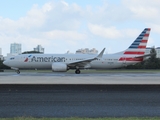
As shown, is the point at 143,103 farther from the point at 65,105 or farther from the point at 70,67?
the point at 70,67

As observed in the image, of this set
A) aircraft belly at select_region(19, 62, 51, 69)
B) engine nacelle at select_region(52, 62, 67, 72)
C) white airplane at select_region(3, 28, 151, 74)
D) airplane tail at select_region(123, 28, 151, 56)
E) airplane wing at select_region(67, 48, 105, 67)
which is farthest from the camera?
airplane tail at select_region(123, 28, 151, 56)

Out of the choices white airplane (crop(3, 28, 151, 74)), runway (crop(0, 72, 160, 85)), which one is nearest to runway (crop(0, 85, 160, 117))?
runway (crop(0, 72, 160, 85))

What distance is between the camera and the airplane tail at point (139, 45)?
142ft

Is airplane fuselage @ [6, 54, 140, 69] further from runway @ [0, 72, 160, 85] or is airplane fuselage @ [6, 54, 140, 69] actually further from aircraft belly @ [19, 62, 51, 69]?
runway @ [0, 72, 160, 85]

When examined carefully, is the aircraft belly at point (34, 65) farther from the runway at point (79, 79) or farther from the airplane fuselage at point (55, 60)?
the runway at point (79, 79)

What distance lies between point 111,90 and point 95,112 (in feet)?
14.2

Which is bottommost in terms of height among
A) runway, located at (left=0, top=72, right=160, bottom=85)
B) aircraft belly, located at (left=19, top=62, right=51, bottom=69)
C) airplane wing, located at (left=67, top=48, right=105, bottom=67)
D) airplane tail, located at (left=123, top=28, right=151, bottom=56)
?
runway, located at (left=0, top=72, right=160, bottom=85)

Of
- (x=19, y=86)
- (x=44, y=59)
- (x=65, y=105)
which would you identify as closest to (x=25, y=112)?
(x=65, y=105)

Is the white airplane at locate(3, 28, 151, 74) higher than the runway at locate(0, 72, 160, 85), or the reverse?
the white airplane at locate(3, 28, 151, 74)

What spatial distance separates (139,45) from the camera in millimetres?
43812

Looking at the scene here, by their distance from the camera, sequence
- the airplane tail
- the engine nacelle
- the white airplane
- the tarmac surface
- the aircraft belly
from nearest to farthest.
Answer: the tarmac surface, the engine nacelle, the white airplane, the aircraft belly, the airplane tail

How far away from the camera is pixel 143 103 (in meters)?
10.3

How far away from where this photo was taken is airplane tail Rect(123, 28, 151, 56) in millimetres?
43312

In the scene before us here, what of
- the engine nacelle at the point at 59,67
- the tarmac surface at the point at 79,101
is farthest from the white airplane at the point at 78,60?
the tarmac surface at the point at 79,101
